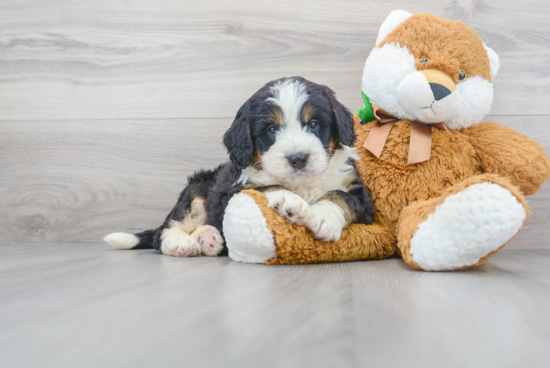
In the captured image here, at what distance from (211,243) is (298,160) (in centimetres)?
60

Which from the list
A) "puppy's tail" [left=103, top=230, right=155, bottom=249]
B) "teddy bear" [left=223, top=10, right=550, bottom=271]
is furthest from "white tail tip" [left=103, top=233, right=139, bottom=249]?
"teddy bear" [left=223, top=10, right=550, bottom=271]

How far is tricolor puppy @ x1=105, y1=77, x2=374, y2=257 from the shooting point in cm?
154

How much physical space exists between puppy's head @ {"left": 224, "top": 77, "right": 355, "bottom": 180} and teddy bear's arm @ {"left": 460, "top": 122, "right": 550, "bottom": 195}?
1.84ft

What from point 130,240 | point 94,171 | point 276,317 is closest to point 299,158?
point 276,317

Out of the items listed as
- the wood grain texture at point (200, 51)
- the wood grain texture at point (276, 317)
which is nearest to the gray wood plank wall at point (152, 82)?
the wood grain texture at point (200, 51)

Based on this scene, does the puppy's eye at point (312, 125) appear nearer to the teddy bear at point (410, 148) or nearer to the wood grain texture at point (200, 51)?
the teddy bear at point (410, 148)

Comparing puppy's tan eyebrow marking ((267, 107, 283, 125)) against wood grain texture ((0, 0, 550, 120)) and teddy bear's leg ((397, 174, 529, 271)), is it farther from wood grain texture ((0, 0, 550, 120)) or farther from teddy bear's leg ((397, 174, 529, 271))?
wood grain texture ((0, 0, 550, 120))

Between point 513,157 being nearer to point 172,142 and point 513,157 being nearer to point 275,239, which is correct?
point 275,239

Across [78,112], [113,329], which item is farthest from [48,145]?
[113,329]

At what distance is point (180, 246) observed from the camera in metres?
1.88

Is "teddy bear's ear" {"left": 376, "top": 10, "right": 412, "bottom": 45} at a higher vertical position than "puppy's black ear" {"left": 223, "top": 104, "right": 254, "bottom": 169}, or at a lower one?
higher

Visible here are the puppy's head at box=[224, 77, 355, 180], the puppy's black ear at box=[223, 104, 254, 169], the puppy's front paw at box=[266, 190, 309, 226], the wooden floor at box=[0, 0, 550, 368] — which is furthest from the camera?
the puppy's black ear at box=[223, 104, 254, 169]

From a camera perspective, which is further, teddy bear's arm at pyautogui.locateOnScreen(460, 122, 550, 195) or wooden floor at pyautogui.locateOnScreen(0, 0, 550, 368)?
teddy bear's arm at pyautogui.locateOnScreen(460, 122, 550, 195)

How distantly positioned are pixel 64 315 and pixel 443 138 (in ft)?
4.88
